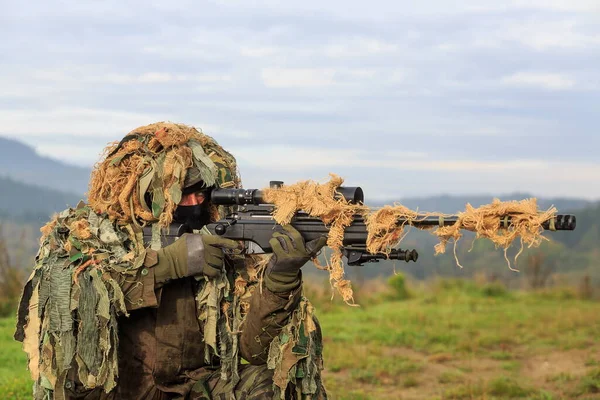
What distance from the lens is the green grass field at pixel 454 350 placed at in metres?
7.39

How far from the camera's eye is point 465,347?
942 centimetres

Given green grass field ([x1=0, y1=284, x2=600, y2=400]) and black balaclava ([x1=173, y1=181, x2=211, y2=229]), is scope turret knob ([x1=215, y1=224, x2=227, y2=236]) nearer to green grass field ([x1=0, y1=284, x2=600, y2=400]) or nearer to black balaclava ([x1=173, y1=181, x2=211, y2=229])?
black balaclava ([x1=173, y1=181, x2=211, y2=229])

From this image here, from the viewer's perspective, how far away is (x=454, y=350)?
9.31m

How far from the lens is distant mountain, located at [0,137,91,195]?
12788cm

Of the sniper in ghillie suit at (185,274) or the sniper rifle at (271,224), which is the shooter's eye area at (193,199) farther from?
the sniper rifle at (271,224)

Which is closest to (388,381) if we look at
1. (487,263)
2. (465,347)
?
(465,347)

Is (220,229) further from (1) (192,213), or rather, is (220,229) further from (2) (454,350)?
(2) (454,350)

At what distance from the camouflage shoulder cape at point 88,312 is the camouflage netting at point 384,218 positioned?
68 centimetres

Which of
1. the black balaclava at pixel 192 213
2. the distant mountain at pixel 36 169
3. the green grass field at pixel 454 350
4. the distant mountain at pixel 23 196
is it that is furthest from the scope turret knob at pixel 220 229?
the distant mountain at pixel 36 169

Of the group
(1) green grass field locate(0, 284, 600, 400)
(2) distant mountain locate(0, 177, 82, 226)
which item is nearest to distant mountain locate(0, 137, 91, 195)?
(2) distant mountain locate(0, 177, 82, 226)

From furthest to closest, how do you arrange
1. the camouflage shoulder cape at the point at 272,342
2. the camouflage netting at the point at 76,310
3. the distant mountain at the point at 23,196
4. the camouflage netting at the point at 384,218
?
the distant mountain at the point at 23,196 < the camouflage shoulder cape at the point at 272,342 < the camouflage netting at the point at 76,310 < the camouflage netting at the point at 384,218

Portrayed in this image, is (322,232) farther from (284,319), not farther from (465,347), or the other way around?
(465,347)

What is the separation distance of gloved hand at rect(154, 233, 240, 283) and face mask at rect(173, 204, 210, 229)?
10.3 inches

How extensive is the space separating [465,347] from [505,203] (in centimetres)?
609
